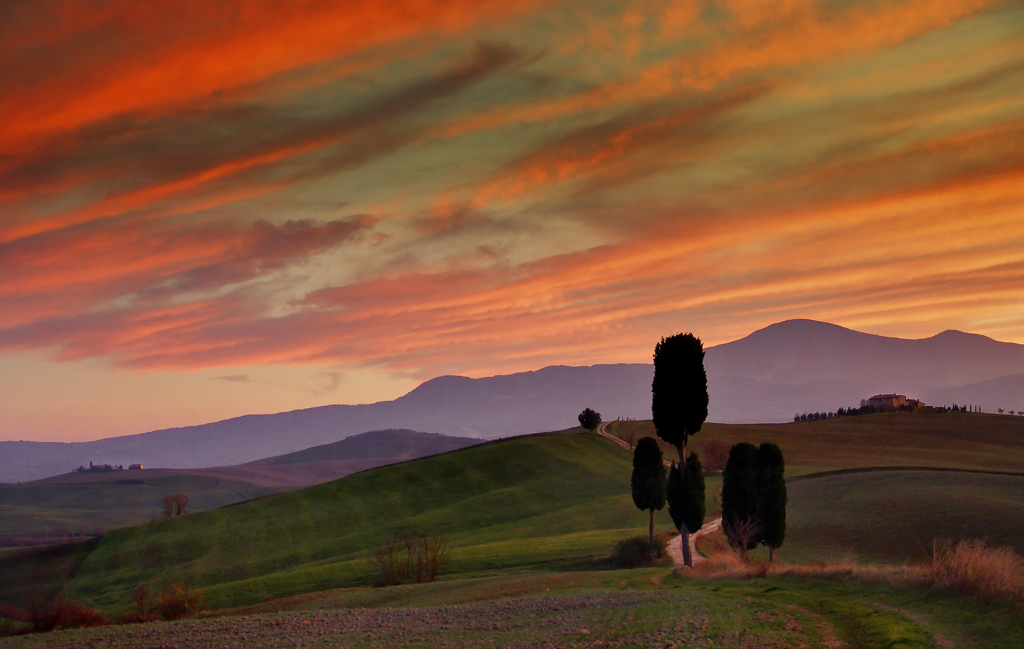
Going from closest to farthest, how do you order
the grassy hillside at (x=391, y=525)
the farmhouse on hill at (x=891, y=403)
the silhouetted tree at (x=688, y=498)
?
the silhouetted tree at (x=688, y=498) → the grassy hillside at (x=391, y=525) → the farmhouse on hill at (x=891, y=403)

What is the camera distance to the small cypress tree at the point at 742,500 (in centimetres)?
4684

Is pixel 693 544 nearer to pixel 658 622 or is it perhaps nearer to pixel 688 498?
pixel 688 498

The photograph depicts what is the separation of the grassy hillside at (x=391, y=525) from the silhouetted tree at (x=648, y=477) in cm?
433

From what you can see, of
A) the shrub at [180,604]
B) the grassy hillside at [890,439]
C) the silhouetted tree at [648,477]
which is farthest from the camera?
the grassy hillside at [890,439]

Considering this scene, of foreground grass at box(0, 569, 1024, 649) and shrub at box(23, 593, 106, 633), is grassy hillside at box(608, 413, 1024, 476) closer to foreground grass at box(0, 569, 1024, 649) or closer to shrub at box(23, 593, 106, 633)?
foreground grass at box(0, 569, 1024, 649)

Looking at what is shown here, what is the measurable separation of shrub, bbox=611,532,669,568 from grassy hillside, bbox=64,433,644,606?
372 centimetres

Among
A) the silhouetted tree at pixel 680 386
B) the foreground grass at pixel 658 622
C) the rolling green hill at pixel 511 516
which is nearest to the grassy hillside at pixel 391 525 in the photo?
the rolling green hill at pixel 511 516

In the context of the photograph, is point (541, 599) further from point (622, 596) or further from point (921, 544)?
point (921, 544)

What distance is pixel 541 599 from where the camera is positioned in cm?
3048

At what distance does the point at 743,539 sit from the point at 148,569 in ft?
229

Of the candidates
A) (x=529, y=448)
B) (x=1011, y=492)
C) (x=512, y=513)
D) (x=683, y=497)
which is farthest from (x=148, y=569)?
(x=1011, y=492)

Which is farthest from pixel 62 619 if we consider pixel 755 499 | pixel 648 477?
pixel 755 499

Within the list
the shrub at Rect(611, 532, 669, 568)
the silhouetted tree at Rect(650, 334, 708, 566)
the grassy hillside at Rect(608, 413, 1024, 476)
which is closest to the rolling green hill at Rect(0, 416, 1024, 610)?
the grassy hillside at Rect(608, 413, 1024, 476)

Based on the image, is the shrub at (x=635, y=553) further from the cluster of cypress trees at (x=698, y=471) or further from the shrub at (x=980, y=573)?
the shrub at (x=980, y=573)
